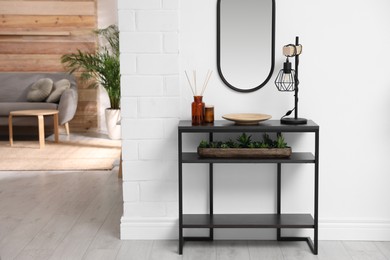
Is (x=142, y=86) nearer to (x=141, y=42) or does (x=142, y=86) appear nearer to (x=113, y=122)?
(x=141, y=42)

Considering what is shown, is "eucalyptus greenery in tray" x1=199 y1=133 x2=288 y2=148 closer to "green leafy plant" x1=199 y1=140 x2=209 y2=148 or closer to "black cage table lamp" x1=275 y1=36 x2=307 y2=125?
"green leafy plant" x1=199 y1=140 x2=209 y2=148

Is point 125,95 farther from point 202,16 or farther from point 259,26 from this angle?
point 259,26

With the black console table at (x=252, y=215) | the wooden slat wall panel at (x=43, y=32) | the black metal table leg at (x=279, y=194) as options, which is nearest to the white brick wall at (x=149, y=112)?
the black console table at (x=252, y=215)

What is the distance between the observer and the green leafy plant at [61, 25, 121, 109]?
675 centimetres

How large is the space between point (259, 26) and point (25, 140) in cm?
471

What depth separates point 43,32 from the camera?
25.8 ft

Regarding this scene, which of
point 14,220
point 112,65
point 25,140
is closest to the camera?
point 14,220

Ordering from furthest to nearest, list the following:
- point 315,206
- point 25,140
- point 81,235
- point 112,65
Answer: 1. point 25,140
2. point 112,65
3. point 81,235
4. point 315,206

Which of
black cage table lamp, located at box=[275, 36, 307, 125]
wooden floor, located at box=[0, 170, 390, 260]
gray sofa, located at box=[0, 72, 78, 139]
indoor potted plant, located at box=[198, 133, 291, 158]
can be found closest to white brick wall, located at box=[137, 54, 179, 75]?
indoor potted plant, located at box=[198, 133, 291, 158]

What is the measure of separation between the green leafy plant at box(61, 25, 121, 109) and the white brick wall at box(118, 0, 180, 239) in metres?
3.26

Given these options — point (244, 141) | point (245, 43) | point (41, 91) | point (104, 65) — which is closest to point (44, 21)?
point (41, 91)

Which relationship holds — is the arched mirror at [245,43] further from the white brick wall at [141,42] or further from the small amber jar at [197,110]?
the white brick wall at [141,42]

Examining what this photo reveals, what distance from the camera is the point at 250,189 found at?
3482 mm

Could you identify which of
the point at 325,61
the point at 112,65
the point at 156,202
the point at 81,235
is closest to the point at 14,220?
the point at 81,235
